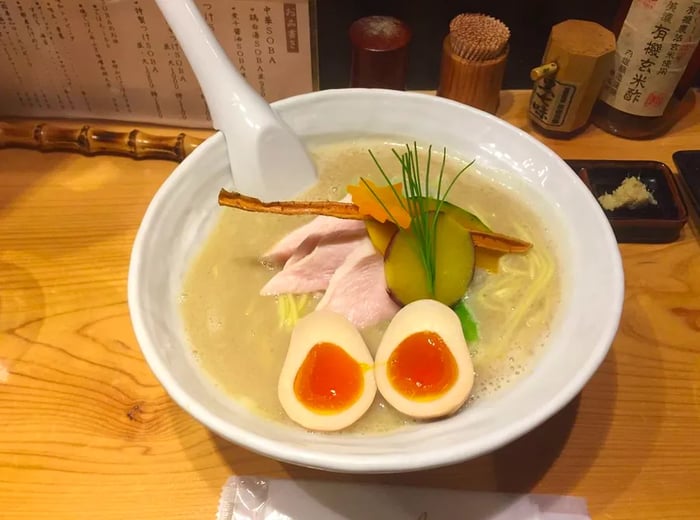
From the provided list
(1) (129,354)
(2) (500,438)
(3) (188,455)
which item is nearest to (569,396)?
(2) (500,438)

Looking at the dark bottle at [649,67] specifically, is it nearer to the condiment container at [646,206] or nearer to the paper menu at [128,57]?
the condiment container at [646,206]

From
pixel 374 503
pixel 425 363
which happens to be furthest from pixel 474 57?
pixel 374 503

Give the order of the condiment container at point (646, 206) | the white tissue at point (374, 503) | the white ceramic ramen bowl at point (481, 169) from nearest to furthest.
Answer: the white ceramic ramen bowl at point (481, 169)
the white tissue at point (374, 503)
the condiment container at point (646, 206)

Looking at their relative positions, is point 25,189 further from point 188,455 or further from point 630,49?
point 630,49

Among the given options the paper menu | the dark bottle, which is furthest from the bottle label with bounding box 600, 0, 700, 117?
the paper menu

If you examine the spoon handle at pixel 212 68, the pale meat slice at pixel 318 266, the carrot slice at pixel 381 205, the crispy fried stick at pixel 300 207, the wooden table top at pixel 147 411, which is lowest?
the wooden table top at pixel 147 411

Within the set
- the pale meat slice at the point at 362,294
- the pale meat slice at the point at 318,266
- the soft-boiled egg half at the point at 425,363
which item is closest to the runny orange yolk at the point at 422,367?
the soft-boiled egg half at the point at 425,363
